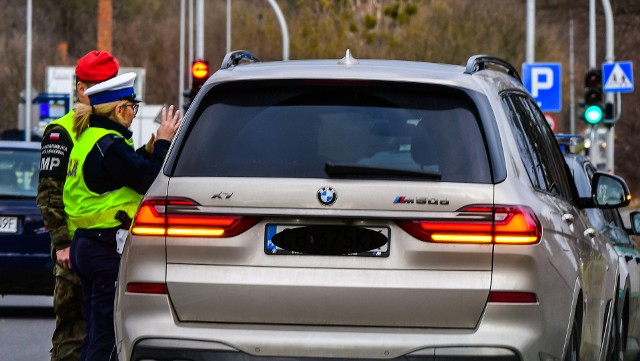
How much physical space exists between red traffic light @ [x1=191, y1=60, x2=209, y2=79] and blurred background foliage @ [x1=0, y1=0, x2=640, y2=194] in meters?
19.0

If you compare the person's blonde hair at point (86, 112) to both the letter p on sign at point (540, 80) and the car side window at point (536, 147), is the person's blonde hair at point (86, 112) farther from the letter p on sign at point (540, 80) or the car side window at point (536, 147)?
the letter p on sign at point (540, 80)

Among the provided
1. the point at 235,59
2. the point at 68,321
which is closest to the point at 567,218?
the point at 235,59

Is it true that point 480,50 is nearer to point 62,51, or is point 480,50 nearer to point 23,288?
point 62,51

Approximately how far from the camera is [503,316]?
18.7 ft

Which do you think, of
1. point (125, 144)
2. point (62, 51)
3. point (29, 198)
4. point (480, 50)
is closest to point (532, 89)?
point (29, 198)

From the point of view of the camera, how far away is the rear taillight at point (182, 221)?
579 cm

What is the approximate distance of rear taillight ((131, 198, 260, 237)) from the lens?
579 cm

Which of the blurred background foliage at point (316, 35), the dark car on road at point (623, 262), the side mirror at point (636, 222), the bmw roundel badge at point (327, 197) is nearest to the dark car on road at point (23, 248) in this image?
the dark car on road at point (623, 262)

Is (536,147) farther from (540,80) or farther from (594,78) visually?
(594,78)

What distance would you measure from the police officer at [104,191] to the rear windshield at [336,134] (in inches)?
66.1

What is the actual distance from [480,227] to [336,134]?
24.5 inches

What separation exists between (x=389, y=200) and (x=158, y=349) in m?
0.99

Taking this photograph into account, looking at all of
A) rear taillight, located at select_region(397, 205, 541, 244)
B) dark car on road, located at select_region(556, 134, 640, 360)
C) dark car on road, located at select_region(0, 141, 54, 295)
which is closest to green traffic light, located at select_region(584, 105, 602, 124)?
dark car on road, located at select_region(0, 141, 54, 295)

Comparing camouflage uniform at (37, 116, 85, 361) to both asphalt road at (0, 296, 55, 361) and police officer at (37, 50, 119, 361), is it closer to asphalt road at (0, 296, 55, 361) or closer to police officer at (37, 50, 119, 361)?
police officer at (37, 50, 119, 361)
